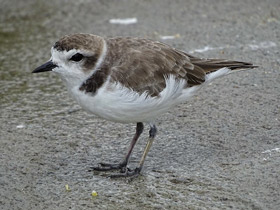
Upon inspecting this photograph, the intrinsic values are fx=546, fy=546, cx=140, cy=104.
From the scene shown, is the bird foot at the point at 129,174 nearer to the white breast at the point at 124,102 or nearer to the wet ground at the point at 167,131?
the wet ground at the point at 167,131

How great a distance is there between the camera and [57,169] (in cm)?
532

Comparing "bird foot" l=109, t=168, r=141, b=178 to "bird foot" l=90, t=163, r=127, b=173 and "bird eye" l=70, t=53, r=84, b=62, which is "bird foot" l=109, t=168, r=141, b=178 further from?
"bird eye" l=70, t=53, r=84, b=62

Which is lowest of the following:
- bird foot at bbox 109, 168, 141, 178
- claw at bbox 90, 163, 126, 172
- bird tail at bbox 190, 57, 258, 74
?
claw at bbox 90, 163, 126, 172

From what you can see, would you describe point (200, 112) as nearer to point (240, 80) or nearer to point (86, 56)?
point (240, 80)

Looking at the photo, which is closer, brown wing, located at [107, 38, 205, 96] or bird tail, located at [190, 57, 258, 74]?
brown wing, located at [107, 38, 205, 96]

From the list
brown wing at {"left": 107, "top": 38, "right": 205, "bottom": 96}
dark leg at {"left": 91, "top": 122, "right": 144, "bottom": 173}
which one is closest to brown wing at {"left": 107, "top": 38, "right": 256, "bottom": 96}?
brown wing at {"left": 107, "top": 38, "right": 205, "bottom": 96}

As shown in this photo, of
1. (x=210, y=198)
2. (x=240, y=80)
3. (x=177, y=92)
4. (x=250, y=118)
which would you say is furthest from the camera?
(x=240, y=80)

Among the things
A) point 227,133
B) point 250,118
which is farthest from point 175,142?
point 250,118

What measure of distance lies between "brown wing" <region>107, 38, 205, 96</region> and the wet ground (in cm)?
77

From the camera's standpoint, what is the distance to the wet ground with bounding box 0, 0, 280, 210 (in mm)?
4754

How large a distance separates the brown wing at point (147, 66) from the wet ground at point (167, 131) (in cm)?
77

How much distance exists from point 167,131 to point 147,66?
106 cm

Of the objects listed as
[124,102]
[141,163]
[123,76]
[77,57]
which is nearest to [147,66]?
[123,76]

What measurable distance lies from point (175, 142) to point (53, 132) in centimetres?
137
